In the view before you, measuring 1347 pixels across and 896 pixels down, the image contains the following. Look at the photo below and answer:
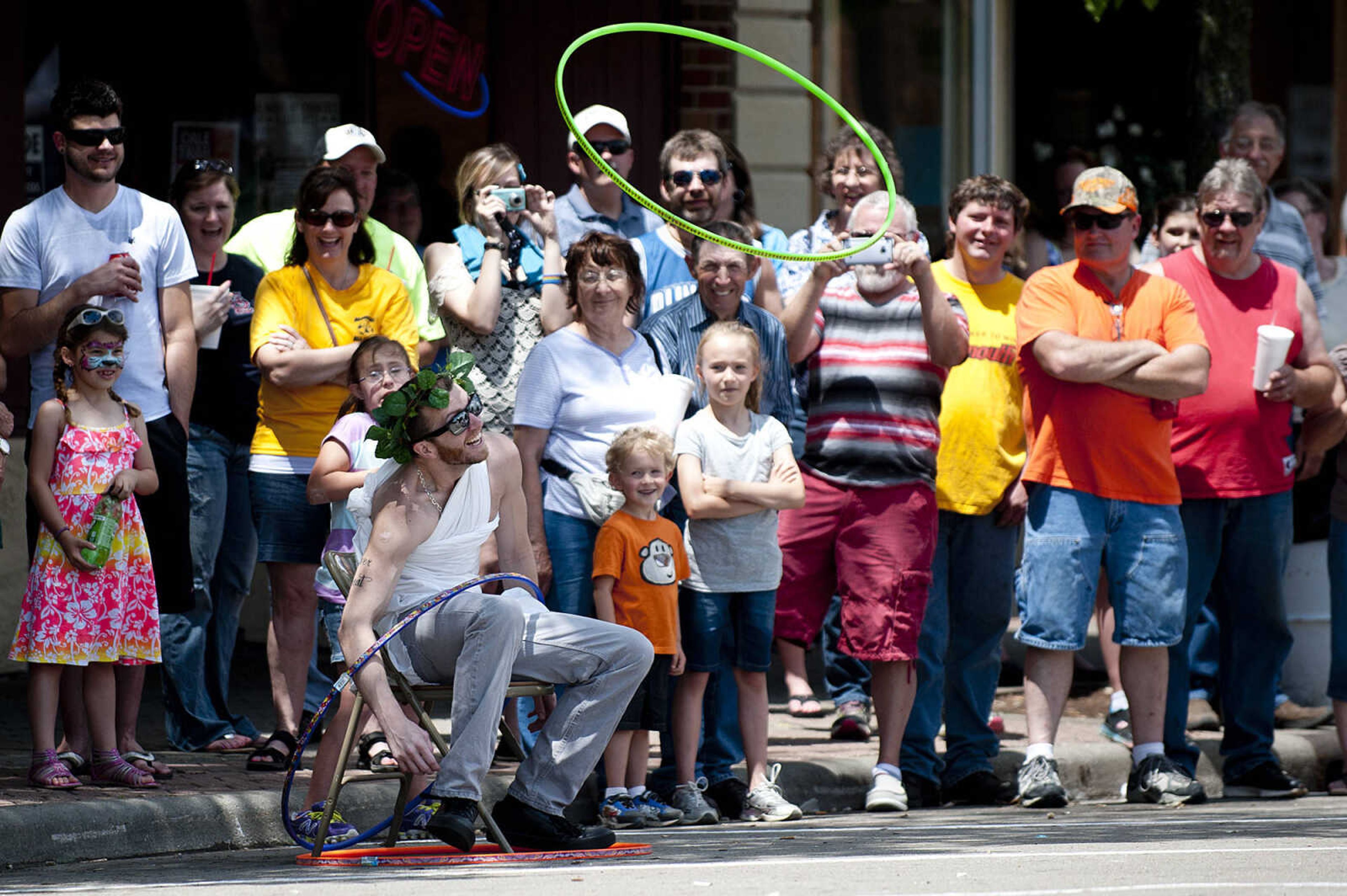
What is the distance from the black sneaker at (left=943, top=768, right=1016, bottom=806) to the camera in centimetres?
814

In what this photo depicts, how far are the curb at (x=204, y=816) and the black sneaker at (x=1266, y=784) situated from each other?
155 centimetres

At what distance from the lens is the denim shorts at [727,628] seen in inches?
294

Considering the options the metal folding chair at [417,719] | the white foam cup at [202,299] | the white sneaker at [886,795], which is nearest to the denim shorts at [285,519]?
the white foam cup at [202,299]

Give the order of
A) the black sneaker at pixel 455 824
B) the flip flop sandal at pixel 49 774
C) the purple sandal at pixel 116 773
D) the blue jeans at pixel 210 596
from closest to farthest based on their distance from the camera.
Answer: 1. the black sneaker at pixel 455 824
2. the flip flop sandal at pixel 49 774
3. the purple sandal at pixel 116 773
4. the blue jeans at pixel 210 596

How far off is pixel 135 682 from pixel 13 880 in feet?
4.98

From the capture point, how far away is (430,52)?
11.1 m

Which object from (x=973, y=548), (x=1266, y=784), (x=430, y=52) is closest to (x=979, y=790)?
(x=973, y=548)

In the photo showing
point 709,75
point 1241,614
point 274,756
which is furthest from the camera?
point 709,75

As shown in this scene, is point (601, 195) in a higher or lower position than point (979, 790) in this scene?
higher

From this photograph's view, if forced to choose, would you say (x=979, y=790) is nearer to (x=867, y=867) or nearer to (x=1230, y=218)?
(x=867, y=867)

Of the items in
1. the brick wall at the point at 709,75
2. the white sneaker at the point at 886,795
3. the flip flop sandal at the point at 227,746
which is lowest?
the white sneaker at the point at 886,795

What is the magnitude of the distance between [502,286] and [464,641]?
2.11 metres

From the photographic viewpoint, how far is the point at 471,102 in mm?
11234

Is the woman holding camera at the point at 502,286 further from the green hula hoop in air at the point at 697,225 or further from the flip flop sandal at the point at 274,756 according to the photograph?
the flip flop sandal at the point at 274,756
